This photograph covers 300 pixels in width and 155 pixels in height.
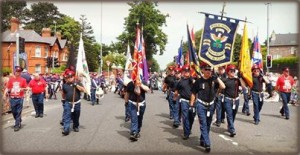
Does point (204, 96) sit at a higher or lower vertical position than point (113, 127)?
higher

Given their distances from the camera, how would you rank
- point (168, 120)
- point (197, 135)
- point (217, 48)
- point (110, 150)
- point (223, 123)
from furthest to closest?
point (168, 120), point (223, 123), point (197, 135), point (217, 48), point (110, 150)

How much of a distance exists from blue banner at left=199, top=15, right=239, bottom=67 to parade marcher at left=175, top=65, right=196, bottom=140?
145 centimetres

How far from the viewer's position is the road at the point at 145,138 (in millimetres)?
9125

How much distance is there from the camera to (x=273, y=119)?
14.9m

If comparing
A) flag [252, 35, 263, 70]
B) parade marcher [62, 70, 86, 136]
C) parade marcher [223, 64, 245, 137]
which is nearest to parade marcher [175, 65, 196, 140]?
parade marcher [223, 64, 245, 137]

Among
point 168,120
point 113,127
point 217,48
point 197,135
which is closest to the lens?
point 217,48

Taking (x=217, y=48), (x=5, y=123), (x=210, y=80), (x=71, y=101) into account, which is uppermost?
(x=217, y=48)

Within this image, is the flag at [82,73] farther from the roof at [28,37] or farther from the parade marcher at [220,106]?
the roof at [28,37]

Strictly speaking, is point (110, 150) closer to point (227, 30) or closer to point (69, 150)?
point (69, 150)

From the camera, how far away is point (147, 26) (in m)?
61.0

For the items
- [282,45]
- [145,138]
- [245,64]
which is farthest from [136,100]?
[282,45]

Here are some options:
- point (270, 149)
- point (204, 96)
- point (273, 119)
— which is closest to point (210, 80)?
point (204, 96)

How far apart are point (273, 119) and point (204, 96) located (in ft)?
21.5

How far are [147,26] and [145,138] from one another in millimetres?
51352
